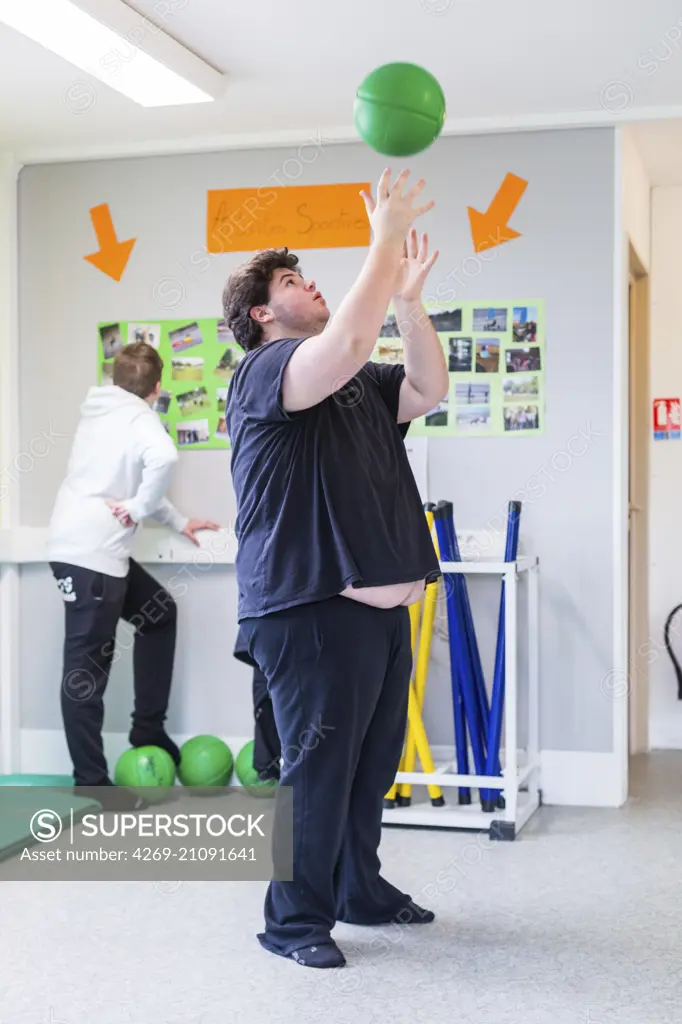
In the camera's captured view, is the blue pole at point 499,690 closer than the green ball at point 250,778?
Yes

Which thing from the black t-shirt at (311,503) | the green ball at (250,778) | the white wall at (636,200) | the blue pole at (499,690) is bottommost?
the green ball at (250,778)

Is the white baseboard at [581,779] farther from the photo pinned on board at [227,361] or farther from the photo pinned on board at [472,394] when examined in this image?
the photo pinned on board at [227,361]

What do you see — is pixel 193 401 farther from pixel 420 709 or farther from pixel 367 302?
pixel 367 302

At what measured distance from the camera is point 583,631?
3.91m

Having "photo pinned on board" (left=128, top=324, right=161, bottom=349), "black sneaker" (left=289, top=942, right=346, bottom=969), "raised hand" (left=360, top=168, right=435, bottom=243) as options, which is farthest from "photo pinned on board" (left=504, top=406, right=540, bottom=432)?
"black sneaker" (left=289, top=942, right=346, bottom=969)

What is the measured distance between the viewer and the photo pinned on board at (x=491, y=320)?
12.9 feet

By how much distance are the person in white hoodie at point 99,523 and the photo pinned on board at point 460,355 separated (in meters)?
0.98

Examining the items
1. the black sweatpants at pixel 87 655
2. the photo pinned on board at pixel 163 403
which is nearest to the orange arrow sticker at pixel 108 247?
the photo pinned on board at pixel 163 403

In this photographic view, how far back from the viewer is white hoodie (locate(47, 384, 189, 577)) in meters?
3.77

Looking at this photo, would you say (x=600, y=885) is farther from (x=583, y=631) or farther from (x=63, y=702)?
(x=63, y=702)

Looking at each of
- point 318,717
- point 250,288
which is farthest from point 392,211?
point 318,717

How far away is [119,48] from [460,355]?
4.78ft

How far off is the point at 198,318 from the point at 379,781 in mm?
2113

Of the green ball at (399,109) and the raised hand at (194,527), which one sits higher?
Answer: the green ball at (399,109)
